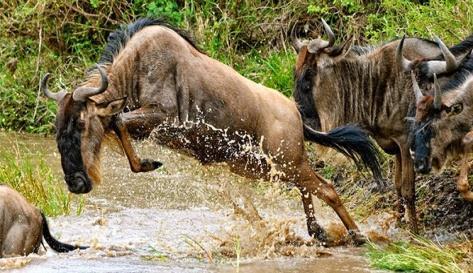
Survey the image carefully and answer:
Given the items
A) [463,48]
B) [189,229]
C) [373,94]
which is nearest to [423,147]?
[463,48]

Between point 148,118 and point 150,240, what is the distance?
885mm

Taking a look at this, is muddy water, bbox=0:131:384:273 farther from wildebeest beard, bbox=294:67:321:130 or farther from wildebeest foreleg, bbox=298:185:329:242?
wildebeest beard, bbox=294:67:321:130

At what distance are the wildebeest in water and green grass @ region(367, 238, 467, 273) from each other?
1.48 m

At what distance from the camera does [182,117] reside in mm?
8578

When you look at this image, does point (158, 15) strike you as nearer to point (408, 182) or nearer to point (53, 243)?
point (408, 182)

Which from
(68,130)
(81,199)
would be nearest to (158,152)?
(81,199)

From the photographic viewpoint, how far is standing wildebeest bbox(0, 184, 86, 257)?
7.44 metres

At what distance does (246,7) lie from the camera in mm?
15109

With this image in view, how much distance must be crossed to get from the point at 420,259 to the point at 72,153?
2.49 meters

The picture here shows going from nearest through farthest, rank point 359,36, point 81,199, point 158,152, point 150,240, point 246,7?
point 150,240
point 81,199
point 158,152
point 359,36
point 246,7

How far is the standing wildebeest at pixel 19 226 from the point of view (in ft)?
24.4

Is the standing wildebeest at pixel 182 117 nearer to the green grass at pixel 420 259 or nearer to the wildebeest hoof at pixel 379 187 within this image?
the wildebeest hoof at pixel 379 187

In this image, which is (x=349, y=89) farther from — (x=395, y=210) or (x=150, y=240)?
(x=150, y=240)

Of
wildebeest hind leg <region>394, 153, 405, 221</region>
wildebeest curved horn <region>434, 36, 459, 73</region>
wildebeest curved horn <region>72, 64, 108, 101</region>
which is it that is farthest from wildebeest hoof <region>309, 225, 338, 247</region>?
wildebeest curved horn <region>72, 64, 108, 101</region>
